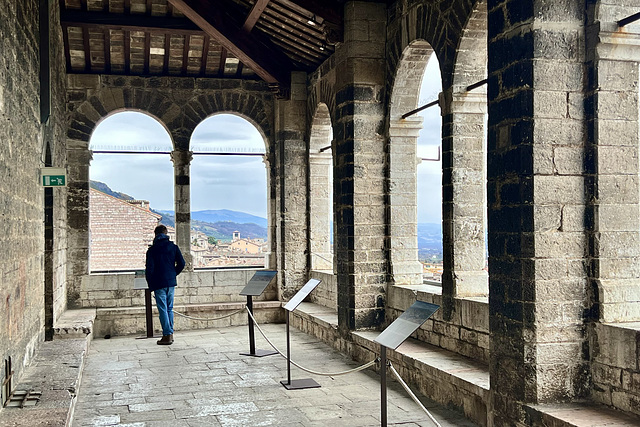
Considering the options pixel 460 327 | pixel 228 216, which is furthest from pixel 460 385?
pixel 228 216

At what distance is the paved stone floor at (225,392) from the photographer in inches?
198

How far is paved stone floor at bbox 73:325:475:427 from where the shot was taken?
16.5 feet

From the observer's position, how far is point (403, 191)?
7230 millimetres

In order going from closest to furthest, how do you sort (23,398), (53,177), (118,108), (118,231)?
(23,398) < (53,177) < (118,108) < (118,231)

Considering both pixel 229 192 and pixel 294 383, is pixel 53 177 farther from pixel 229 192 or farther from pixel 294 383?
pixel 229 192

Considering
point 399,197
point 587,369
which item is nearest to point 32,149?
point 399,197

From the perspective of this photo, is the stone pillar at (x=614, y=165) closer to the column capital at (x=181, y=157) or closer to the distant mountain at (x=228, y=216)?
the column capital at (x=181, y=157)

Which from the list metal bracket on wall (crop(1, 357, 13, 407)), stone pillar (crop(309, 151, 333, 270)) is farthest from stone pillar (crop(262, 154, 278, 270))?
metal bracket on wall (crop(1, 357, 13, 407))

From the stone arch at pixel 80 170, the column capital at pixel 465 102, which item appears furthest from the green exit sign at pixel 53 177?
the column capital at pixel 465 102

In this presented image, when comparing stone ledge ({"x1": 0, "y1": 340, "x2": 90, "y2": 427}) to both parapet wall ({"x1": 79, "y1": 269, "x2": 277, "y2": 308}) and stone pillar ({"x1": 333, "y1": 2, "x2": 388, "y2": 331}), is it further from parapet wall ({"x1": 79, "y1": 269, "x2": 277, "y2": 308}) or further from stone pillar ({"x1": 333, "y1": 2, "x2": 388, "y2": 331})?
stone pillar ({"x1": 333, "y1": 2, "x2": 388, "y2": 331})

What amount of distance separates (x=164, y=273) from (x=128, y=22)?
3257 mm

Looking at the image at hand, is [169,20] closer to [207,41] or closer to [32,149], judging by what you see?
[207,41]

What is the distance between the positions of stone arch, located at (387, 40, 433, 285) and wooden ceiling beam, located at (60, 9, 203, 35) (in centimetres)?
346

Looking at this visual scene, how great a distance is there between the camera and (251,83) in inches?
411
